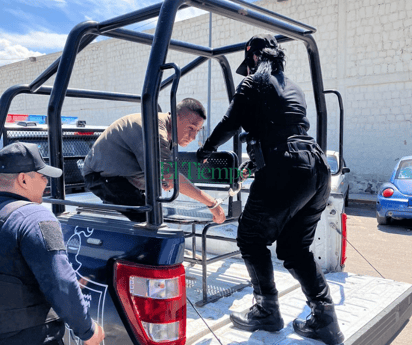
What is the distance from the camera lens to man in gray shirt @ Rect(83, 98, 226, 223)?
9.50ft

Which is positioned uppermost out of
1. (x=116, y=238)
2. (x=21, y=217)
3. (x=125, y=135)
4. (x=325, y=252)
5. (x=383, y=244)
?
(x=125, y=135)

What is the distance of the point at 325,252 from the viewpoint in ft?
11.2

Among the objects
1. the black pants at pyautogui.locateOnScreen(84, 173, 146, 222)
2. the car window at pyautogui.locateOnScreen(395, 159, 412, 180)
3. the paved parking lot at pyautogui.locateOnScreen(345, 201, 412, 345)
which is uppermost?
the black pants at pyautogui.locateOnScreen(84, 173, 146, 222)

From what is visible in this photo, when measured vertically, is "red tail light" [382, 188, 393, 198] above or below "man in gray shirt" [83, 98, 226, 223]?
below

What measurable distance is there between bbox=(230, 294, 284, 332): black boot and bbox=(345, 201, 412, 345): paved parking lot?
169 cm

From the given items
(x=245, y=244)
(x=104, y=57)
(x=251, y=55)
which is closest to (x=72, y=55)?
(x=251, y=55)

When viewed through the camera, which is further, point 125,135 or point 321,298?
point 125,135

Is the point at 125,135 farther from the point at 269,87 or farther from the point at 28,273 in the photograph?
the point at 28,273

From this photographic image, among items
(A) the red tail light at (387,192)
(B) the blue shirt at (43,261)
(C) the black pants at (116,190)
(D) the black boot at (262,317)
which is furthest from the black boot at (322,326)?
(A) the red tail light at (387,192)

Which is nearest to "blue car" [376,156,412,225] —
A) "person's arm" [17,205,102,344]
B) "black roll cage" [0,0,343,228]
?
"black roll cage" [0,0,343,228]

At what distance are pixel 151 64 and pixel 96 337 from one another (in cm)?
118

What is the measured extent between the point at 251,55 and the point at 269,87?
31 centimetres

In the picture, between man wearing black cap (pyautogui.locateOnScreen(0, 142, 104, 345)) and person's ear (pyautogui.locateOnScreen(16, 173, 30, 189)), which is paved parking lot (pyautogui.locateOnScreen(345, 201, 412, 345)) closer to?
man wearing black cap (pyautogui.locateOnScreen(0, 142, 104, 345))

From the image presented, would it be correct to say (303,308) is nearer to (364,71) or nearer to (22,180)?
(22,180)
